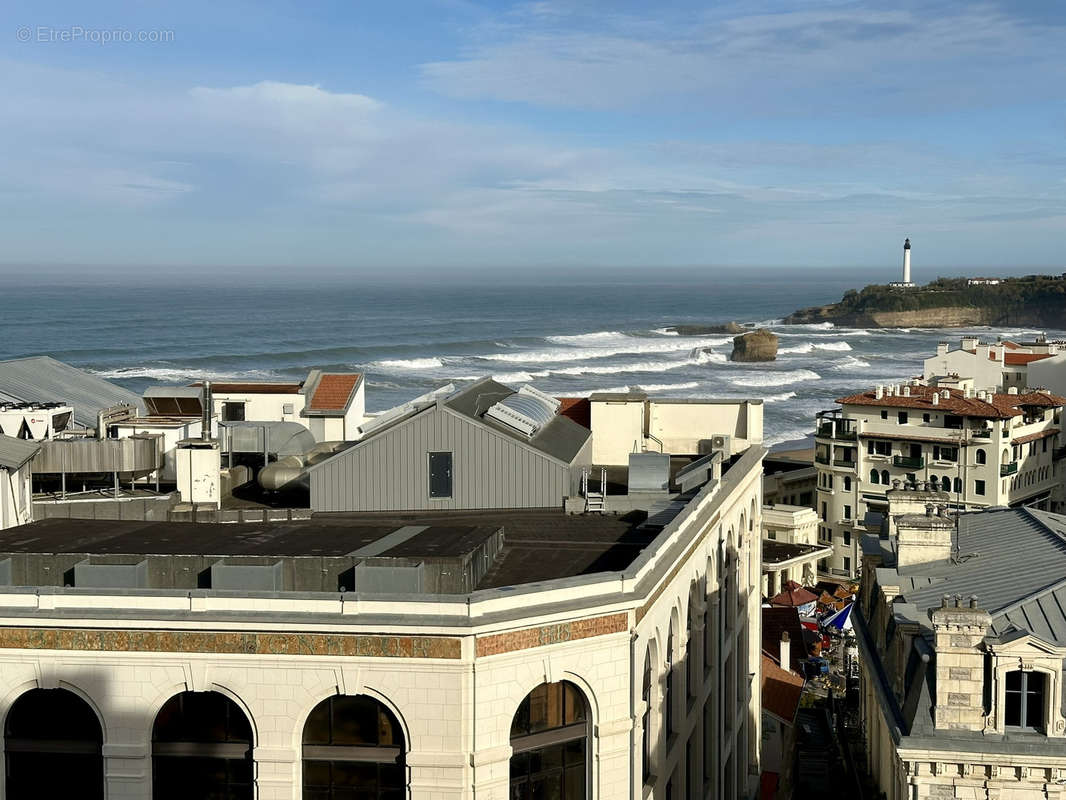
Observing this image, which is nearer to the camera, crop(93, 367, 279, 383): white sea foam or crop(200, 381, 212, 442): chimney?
crop(200, 381, 212, 442): chimney

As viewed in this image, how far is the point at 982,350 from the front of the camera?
8525 cm

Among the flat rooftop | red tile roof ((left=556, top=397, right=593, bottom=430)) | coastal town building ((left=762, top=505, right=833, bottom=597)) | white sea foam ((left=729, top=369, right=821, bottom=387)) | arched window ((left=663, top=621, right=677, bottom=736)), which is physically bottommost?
coastal town building ((left=762, top=505, right=833, bottom=597))

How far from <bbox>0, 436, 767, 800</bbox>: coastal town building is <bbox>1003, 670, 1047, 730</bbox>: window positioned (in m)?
5.02

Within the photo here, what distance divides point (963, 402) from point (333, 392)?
132 feet

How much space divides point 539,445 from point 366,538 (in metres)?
6.07

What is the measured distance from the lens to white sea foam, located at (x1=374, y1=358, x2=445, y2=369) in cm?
15975

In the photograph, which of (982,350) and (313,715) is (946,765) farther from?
(982,350)

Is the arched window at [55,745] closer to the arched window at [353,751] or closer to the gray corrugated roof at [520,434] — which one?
the arched window at [353,751]

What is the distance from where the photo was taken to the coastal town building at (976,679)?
18.7m

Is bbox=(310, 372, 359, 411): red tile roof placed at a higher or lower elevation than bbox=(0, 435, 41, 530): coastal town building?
higher

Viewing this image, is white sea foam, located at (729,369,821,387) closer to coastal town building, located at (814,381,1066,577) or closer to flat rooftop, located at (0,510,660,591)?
coastal town building, located at (814,381,1066,577)

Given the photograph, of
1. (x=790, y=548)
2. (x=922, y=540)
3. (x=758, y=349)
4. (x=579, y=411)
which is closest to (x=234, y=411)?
(x=579, y=411)

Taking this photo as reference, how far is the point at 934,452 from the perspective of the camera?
221 feet

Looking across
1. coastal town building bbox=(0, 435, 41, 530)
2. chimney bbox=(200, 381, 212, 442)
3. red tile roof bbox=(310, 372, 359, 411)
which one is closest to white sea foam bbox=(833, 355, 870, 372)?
red tile roof bbox=(310, 372, 359, 411)
